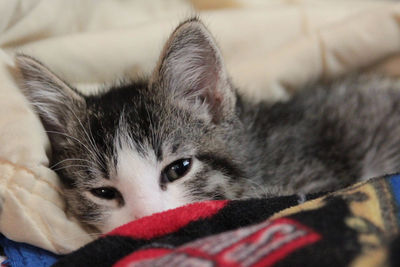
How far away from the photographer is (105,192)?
45.0 inches

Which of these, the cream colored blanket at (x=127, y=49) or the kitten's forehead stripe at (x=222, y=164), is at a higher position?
the cream colored blanket at (x=127, y=49)

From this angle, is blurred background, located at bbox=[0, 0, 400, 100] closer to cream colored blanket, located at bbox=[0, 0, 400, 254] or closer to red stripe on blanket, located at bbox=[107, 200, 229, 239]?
cream colored blanket, located at bbox=[0, 0, 400, 254]

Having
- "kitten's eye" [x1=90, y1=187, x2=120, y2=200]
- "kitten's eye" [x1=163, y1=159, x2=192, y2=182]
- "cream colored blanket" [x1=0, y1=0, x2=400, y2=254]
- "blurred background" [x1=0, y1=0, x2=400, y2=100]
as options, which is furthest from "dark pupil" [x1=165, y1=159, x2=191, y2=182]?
→ "blurred background" [x1=0, y1=0, x2=400, y2=100]

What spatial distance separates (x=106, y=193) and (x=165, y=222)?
29 centimetres

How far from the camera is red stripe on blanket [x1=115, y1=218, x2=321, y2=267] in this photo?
2.27 feet

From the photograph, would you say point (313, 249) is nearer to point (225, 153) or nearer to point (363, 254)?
point (363, 254)

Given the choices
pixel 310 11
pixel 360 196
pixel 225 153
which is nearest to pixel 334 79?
pixel 310 11

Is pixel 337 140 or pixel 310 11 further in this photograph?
pixel 310 11

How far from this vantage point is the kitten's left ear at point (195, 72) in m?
1.17

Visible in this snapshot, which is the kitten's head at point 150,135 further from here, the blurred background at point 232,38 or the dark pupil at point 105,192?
the blurred background at point 232,38

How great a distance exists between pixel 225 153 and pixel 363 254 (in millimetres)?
601

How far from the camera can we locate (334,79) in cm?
179

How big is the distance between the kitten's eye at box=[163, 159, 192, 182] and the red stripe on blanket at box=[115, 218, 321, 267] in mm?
350

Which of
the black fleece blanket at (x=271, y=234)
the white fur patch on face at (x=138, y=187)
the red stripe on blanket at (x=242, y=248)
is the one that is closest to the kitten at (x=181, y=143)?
the white fur patch on face at (x=138, y=187)
